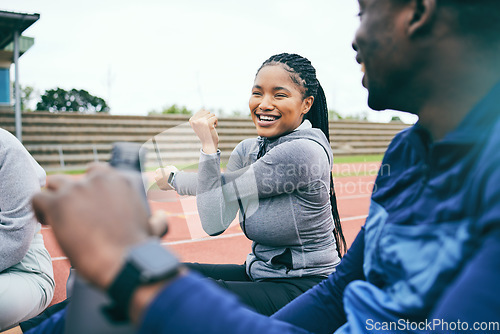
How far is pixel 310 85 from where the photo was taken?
222 cm

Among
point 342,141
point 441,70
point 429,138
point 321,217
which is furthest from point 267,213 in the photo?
point 342,141

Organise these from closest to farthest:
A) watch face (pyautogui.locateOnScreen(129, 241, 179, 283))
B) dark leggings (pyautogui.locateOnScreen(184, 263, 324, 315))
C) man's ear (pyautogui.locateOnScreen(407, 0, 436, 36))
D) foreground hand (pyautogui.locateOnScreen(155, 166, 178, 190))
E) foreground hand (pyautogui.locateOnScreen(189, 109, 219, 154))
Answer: watch face (pyautogui.locateOnScreen(129, 241, 179, 283)) < man's ear (pyautogui.locateOnScreen(407, 0, 436, 36)) < dark leggings (pyautogui.locateOnScreen(184, 263, 324, 315)) < foreground hand (pyautogui.locateOnScreen(189, 109, 219, 154)) < foreground hand (pyautogui.locateOnScreen(155, 166, 178, 190))

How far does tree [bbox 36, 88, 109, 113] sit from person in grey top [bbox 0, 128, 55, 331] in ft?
112

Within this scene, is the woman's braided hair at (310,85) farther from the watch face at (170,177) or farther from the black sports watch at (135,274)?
the black sports watch at (135,274)

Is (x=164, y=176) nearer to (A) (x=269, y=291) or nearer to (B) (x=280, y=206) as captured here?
(B) (x=280, y=206)

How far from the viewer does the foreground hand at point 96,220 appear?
0.57 m

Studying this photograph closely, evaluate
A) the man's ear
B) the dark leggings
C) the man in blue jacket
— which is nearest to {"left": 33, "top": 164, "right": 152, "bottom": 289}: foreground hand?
the man in blue jacket

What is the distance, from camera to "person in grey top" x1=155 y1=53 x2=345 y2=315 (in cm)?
179

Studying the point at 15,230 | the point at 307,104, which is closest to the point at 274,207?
the point at 307,104

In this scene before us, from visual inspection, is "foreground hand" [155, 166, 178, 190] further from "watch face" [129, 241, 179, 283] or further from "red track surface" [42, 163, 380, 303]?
"watch face" [129, 241, 179, 283]

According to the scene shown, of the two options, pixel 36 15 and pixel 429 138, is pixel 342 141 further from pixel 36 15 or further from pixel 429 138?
pixel 429 138

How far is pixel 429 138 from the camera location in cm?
94

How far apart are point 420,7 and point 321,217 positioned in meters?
1.29

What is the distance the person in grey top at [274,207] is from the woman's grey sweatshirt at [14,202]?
67 cm
